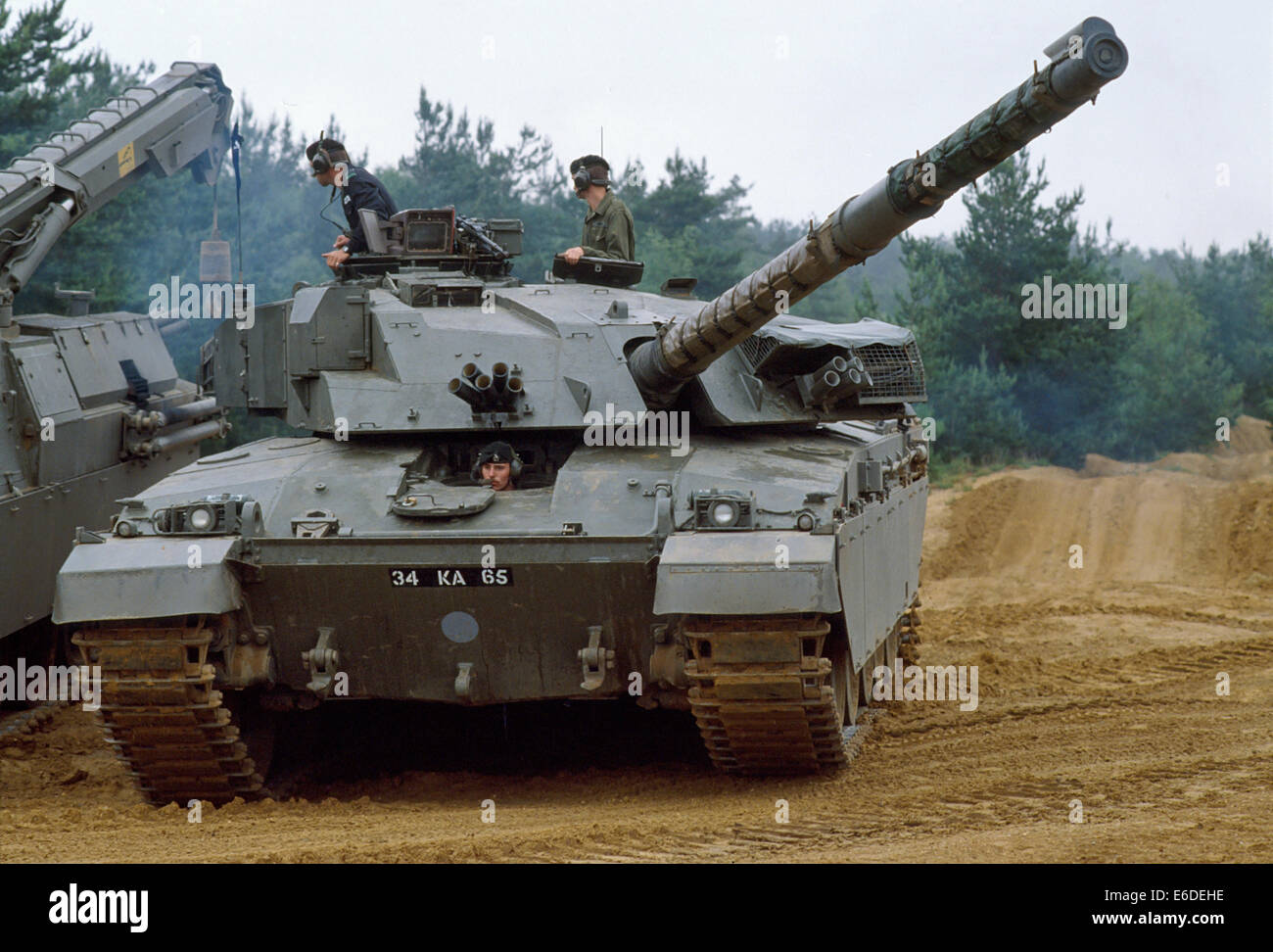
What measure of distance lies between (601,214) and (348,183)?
6.52 ft

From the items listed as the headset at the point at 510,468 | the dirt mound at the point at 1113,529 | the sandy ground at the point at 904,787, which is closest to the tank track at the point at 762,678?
the sandy ground at the point at 904,787

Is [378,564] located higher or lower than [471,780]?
higher

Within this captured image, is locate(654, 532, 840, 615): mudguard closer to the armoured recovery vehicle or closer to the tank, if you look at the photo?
the tank

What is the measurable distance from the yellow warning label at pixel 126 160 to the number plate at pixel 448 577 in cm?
779

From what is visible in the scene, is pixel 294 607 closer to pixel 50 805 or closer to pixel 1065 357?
pixel 50 805

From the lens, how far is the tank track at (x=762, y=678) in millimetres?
8828

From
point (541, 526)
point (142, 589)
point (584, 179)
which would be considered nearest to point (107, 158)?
point (584, 179)

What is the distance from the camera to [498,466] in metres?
10.3

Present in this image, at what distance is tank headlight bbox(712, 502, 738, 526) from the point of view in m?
9.07

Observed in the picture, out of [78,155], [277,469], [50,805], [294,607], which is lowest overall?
[50,805]

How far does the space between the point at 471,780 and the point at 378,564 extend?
223 centimetres

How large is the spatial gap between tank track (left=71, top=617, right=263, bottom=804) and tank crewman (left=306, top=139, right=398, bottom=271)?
4.64 m

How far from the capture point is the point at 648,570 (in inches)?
360
